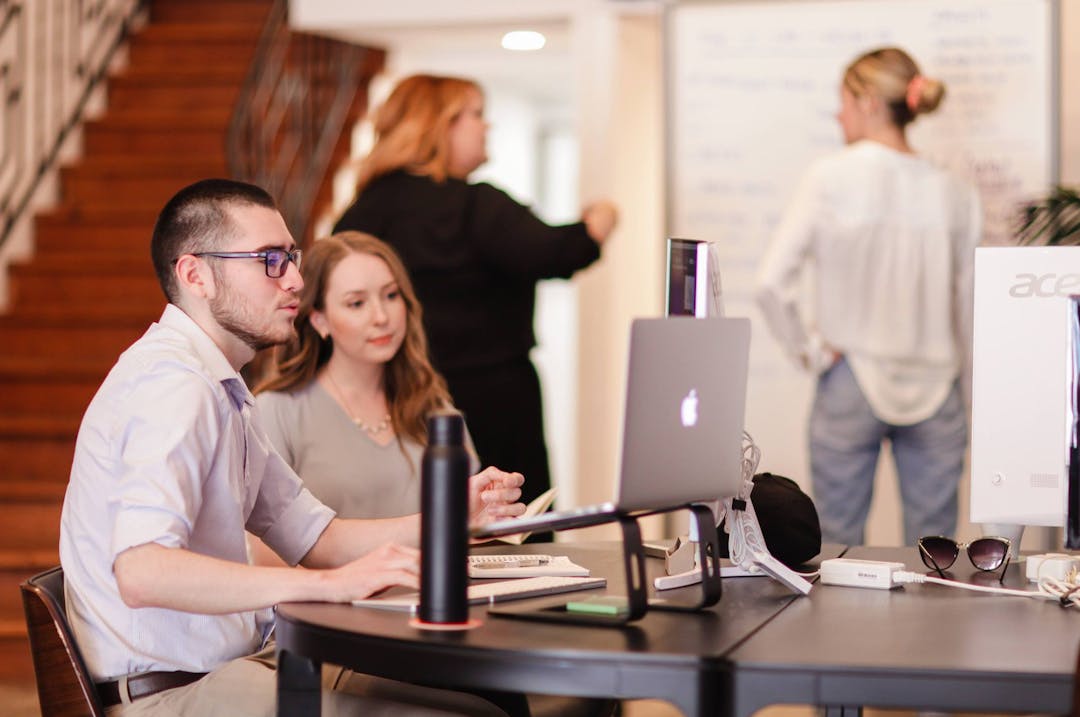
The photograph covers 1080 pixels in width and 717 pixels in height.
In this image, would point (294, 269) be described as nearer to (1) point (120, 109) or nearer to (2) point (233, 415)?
(2) point (233, 415)

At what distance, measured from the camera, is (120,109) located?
745cm

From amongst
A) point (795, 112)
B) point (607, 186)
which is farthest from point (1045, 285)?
point (607, 186)

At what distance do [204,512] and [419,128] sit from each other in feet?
6.88

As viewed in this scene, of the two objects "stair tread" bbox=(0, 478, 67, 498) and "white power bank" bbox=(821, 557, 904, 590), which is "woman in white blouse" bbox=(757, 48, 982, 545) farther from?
"stair tread" bbox=(0, 478, 67, 498)

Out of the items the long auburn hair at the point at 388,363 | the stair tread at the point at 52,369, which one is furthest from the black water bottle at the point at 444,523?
the stair tread at the point at 52,369

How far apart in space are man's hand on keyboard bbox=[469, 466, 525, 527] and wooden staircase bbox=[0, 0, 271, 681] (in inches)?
104

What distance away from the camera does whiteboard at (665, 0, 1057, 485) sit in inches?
188

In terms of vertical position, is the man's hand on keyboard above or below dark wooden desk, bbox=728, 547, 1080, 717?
above

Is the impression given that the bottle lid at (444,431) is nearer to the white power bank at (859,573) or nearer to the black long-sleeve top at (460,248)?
the white power bank at (859,573)

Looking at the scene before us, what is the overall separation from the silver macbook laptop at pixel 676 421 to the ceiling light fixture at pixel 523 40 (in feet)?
12.3

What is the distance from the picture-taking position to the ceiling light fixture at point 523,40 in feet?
18.4

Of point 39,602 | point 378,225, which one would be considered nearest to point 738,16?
point 378,225

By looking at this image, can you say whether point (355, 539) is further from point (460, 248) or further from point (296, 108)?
point (296, 108)

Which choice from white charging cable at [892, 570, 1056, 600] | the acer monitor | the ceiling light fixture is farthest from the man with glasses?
the ceiling light fixture
